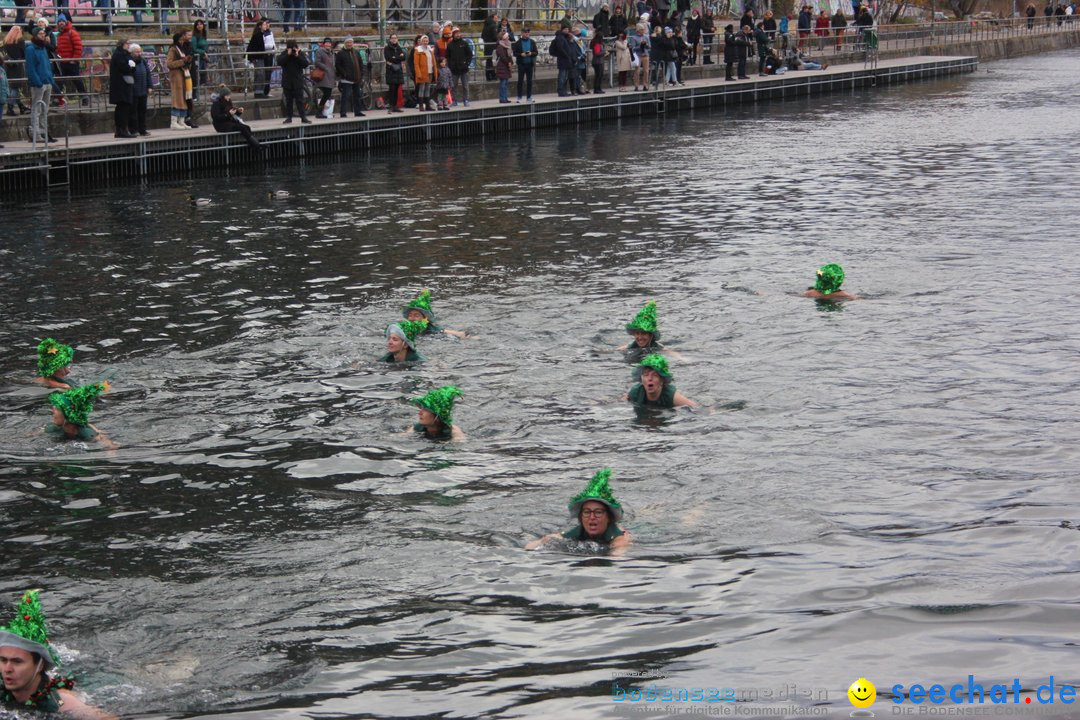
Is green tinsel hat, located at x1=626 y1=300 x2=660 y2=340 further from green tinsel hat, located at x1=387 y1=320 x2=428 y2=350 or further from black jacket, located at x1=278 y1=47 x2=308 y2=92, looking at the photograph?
black jacket, located at x1=278 y1=47 x2=308 y2=92

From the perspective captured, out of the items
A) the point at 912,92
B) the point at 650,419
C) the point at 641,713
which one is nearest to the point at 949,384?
the point at 650,419

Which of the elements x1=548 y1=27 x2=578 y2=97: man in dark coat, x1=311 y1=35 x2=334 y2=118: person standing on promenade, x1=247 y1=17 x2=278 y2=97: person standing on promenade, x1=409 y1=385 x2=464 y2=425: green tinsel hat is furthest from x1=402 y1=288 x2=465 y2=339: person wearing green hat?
x1=548 y1=27 x2=578 y2=97: man in dark coat

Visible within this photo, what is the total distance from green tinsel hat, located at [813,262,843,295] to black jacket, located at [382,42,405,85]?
18653mm

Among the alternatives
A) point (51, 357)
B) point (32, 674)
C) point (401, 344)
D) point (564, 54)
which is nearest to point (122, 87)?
point (564, 54)

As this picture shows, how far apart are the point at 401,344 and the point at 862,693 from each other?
340 inches

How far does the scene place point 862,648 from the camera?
9.32 metres

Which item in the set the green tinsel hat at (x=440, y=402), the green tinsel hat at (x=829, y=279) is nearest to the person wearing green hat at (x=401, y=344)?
the green tinsel hat at (x=440, y=402)

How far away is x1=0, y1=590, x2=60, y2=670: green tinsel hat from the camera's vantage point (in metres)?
8.30

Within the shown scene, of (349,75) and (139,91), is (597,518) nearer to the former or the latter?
A: (139,91)

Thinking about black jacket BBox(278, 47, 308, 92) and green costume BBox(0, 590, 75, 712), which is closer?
green costume BBox(0, 590, 75, 712)

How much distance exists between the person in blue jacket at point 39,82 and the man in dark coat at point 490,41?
46.1ft

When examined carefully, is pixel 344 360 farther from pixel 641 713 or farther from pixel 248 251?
pixel 641 713

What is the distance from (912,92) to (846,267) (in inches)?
1431

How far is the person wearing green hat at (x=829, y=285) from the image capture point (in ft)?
62.8
